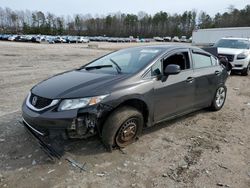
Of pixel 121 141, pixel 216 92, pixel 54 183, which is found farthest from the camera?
pixel 216 92

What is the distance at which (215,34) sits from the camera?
3259cm

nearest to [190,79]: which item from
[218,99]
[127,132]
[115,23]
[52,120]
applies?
[218,99]

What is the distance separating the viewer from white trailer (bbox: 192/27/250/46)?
1078 inches

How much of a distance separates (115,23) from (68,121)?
12445cm

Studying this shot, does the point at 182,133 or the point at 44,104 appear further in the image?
the point at 182,133

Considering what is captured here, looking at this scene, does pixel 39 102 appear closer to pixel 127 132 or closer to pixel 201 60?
pixel 127 132

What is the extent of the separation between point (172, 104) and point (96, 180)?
1952 mm

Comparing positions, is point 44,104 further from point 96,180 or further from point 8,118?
point 8,118

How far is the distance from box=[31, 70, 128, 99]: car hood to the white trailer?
2686 centimetres

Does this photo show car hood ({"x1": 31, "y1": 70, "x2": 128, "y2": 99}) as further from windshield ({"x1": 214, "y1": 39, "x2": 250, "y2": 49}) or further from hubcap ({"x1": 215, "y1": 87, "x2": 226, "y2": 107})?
windshield ({"x1": 214, "y1": 39, "x2": 250, "y2": 49})

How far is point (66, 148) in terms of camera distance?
12.4ft

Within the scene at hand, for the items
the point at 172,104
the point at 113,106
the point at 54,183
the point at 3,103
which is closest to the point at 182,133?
the point at 172,104

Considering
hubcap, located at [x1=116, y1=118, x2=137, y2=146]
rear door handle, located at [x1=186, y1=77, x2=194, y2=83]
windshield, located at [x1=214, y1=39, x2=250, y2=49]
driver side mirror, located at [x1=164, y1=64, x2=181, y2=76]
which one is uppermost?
windshield, located at [x1=214, y1=39, x2=250, y2=49]

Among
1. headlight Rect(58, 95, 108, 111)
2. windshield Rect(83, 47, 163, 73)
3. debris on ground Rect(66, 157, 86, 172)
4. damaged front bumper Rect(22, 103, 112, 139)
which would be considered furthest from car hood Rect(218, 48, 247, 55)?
debris on ground Rect(66, 157, 86, 172)
